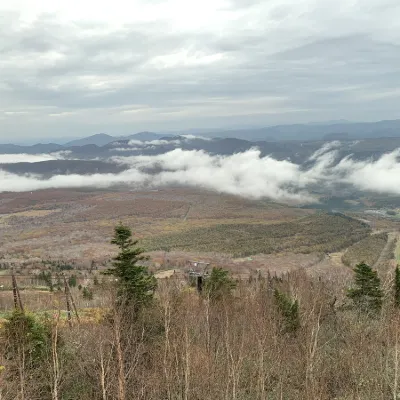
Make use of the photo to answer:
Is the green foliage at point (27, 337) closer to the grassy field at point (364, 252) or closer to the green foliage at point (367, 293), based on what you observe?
the green foliage at point (367, 293)

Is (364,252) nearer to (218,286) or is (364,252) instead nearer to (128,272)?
(218,286)

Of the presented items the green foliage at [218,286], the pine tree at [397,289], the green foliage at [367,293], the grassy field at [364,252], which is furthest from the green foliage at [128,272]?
the grassy field at [364,252]

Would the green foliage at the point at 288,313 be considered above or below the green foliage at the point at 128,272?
below

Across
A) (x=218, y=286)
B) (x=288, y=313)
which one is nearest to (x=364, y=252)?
(x=218, y=286)

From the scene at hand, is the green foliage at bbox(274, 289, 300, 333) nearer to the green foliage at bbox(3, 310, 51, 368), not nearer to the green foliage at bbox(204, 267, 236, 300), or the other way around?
the green foliage at bbox(204, 267, 236, 300)

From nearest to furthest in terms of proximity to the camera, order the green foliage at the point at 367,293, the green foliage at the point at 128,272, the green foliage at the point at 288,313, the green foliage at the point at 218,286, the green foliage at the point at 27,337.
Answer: the green foliage at the point at 27,337, the green foliage at the point at 128,272, the green foliage at the point at 288,313, the green foliage at the point at 367,293, the green foliage at the point at 218,286

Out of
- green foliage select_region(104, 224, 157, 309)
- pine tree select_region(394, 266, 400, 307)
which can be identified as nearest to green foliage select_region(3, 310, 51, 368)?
green foliage select_region(104, 224, 157, 309)
